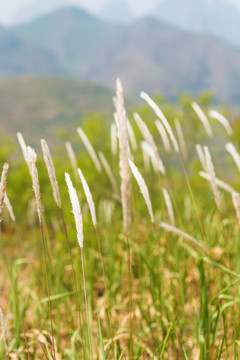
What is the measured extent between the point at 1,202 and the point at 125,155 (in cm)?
40

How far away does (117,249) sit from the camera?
4723 mm

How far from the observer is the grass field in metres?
1.59

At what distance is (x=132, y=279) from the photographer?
408 cm

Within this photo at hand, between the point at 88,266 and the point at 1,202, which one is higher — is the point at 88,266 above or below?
below

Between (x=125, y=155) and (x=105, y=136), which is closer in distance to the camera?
(x=125, y=155)

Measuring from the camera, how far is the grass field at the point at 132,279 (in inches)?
62.7

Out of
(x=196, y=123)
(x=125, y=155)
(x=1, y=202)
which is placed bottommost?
(x=196, y=123)

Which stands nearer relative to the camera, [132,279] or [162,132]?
[162,132]

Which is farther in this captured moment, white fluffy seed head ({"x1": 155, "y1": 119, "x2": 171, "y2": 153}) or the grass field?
white fluffy seed head ({"x1": 155, "y1": 119, "x2": 171, "y2": 153})

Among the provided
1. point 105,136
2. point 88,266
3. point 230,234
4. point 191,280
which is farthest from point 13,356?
point 105,136

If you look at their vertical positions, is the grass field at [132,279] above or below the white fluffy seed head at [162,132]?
below

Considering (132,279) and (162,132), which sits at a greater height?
(162,132)

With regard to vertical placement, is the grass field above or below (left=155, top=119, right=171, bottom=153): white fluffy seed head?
below

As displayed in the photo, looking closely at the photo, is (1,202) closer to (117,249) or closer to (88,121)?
(117,249)
